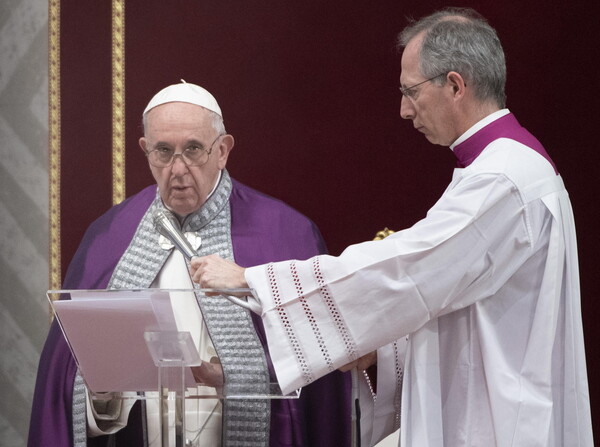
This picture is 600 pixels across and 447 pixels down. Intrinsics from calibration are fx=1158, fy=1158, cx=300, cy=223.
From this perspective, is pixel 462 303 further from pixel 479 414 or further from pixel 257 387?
pixel 257 387

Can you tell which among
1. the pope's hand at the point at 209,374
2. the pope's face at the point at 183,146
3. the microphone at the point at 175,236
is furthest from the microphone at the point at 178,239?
the pope's face at the point at 183,146

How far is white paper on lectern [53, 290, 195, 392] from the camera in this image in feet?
9.27

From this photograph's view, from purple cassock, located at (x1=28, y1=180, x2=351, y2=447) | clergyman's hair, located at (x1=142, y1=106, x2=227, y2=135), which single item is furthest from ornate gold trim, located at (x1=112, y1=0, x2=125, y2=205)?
clergyman's hair, located at (x1=142, y1=106, x2=227, y2=135)

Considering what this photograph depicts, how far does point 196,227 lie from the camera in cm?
398

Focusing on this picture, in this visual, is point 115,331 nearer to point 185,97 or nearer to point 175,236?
point 175,236

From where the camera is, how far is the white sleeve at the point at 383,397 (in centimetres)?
354

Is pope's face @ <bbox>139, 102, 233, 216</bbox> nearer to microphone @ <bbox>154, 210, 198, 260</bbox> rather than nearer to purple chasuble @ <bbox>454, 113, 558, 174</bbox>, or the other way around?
microphone @ <bbox>154, 210, 198, 260</bbox>

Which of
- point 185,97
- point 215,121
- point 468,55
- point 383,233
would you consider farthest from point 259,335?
point 383,233

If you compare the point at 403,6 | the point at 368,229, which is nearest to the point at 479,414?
the point at 368,229

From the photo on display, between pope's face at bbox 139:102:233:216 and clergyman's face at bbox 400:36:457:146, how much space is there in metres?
0.84

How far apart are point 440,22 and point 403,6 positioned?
1.76m

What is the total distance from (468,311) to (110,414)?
123cm

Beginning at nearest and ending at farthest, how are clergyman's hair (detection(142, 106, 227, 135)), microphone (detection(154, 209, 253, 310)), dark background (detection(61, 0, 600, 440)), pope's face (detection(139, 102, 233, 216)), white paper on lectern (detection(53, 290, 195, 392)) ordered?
white paper on lectern (detection(53, 290, 195, 392)), microphone (detection(154, 209, 253, 310)), pope's face (detection(139, 102, 233, 216)), clergyman's hair (detection(142, 106, 227, 135)), dark background (detection(61, 0, 600, 440))

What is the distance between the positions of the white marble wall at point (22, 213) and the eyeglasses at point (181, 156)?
5.14 ft
